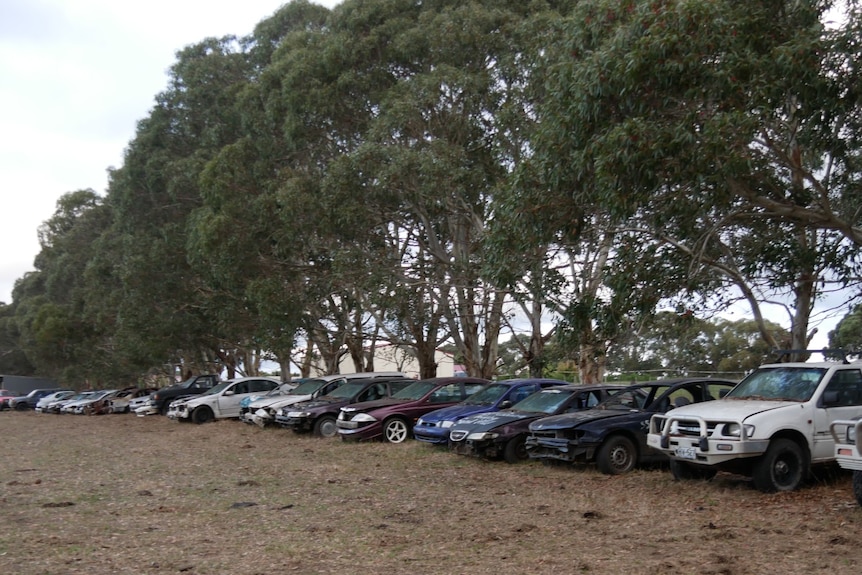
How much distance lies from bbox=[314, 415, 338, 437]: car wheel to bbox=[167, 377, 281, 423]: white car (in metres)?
7.39

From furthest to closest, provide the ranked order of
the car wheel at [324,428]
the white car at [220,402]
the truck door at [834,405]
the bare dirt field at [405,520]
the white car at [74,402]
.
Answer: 1. the white car at [74,402]
2. the white car at [220,402]
3. the car wheel at [324,428]
4. the truck door at [834,405]
5. the bare dirt field at [405,520]

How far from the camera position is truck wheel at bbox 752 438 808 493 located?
1016cm

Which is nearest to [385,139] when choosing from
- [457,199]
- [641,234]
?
[457,199]

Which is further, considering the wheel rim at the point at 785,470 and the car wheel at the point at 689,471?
the car wheel at the point at 689,471

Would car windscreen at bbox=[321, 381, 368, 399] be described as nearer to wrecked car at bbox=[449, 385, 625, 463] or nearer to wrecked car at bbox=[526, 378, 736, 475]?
wrecked car at bbox=[449, 385, 625, 463]

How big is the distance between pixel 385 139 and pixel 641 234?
34.9 feet

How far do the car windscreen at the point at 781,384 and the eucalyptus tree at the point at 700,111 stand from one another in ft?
7.16

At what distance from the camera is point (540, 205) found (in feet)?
44.8

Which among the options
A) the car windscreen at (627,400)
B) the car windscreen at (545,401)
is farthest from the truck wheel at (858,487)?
the car windscreen at (545,401)

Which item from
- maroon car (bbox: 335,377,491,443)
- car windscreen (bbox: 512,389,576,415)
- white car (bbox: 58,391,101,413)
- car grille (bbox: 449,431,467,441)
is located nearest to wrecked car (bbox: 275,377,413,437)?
maroon car (bbox: 335,377,491,443)

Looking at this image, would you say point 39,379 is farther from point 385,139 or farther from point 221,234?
point 385,139

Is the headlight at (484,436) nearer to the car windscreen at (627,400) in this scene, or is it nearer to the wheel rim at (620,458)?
the car windscreen at (627,400)

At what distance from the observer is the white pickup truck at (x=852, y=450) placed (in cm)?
877

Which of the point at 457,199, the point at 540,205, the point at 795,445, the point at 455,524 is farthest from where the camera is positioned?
the point at 457,199
